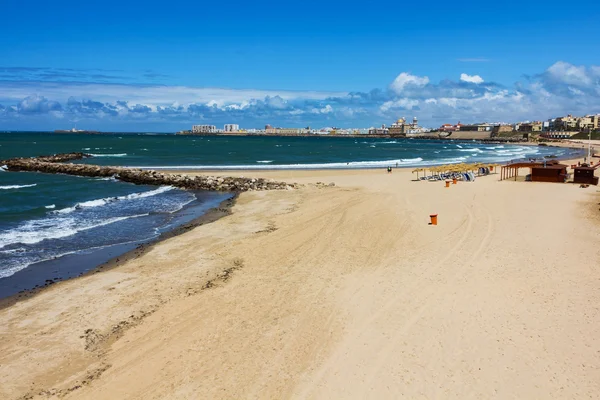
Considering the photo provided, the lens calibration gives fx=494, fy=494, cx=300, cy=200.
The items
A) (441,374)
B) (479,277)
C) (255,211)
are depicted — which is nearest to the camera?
(441,374)

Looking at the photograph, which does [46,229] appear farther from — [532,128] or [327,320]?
[532,128]

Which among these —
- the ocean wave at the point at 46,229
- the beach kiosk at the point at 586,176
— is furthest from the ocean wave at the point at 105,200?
the beach kiosk at the point at 586,176

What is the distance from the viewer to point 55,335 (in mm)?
9062

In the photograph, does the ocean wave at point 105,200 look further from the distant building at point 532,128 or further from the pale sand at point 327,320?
the distant building at point 532,128

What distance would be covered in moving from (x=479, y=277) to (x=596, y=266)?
132 inches

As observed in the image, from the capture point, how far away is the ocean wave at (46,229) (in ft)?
55.3

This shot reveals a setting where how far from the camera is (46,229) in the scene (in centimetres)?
1852

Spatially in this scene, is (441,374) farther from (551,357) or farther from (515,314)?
(515,314)

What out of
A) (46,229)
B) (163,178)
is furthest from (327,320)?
(163,178)

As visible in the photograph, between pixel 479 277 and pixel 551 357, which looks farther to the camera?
pixel 479 277

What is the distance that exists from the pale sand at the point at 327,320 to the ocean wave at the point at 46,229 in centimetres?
470

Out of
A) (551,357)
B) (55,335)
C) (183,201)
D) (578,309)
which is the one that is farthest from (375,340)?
(183,201)

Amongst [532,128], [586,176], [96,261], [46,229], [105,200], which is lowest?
[96,261]

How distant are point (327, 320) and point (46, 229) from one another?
13.6 metres
